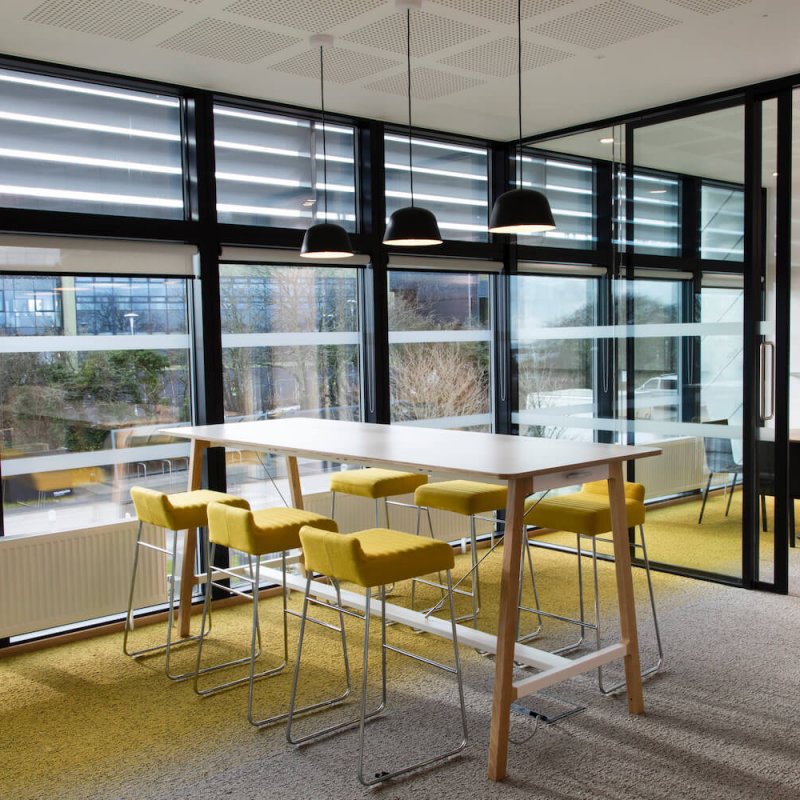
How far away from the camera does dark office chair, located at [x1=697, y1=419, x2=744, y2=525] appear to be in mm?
5402

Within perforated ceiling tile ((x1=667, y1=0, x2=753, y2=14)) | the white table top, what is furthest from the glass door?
the white table top

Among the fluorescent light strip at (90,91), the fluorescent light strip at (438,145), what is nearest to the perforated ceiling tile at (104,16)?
the fluorescent light strip at (90,91)

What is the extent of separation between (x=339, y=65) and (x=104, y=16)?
4.14 ft

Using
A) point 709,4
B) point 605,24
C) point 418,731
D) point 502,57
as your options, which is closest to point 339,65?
point 502,57

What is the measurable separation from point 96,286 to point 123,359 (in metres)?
0.43

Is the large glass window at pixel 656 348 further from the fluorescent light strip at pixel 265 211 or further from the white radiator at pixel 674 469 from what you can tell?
the fluorescent light strip at pixel 265 211

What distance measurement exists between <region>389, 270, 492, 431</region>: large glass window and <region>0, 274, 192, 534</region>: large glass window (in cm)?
159

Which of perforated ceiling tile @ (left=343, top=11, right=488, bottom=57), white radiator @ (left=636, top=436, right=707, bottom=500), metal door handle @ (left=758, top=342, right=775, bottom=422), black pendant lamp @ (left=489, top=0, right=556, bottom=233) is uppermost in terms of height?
perforated ceiling tile @ (left=343, top=11, right=488, bottom=57)

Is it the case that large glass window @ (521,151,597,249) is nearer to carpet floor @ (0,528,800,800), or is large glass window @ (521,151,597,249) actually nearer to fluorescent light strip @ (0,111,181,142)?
fluorescent light strip @ (0,111,181,142)

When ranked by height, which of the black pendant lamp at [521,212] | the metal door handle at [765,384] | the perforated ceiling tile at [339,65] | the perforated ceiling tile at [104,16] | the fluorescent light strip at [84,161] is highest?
the perforated ceiling tile at [339,65]

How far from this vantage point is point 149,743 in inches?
137

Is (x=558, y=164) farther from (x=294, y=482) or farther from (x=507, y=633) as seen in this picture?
(x=507, y=633)

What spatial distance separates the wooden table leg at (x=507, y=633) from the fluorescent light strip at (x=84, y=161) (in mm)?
3060

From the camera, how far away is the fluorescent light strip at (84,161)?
4559 millimetres
